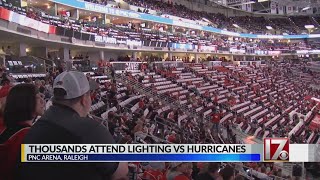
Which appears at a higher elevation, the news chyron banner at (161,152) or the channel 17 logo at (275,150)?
the news chyron banner at (161,152)

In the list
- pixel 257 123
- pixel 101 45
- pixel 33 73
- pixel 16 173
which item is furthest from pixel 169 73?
pixel 16 173

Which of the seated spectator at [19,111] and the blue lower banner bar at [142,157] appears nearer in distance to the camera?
the blue lower banner bar at [142,157]

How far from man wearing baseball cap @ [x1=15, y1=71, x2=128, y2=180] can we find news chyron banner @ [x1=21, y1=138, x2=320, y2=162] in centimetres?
7

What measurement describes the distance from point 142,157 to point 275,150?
1.97 m

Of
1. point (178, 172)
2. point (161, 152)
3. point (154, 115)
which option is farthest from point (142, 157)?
point (154, 115)

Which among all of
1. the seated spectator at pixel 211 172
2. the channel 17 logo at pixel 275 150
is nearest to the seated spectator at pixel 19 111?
the seated spectator at pixel 211 172

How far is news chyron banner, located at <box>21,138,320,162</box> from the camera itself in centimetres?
208

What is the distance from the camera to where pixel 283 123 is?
2345cm

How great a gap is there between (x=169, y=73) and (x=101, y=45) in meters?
5.25

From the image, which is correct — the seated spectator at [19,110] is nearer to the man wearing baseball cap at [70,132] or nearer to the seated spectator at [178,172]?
the man wearing baseball cap at [70,132]

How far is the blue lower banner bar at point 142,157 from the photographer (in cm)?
208

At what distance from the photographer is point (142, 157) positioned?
3.58 metres

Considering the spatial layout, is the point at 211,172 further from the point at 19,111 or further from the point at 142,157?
the point at 19,111

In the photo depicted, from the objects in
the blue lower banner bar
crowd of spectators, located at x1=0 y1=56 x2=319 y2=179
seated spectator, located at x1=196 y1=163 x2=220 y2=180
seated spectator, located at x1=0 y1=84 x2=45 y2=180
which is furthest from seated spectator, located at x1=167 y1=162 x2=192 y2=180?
seated spectator, located at x1=0 y1=84 x2=45 y2=180
